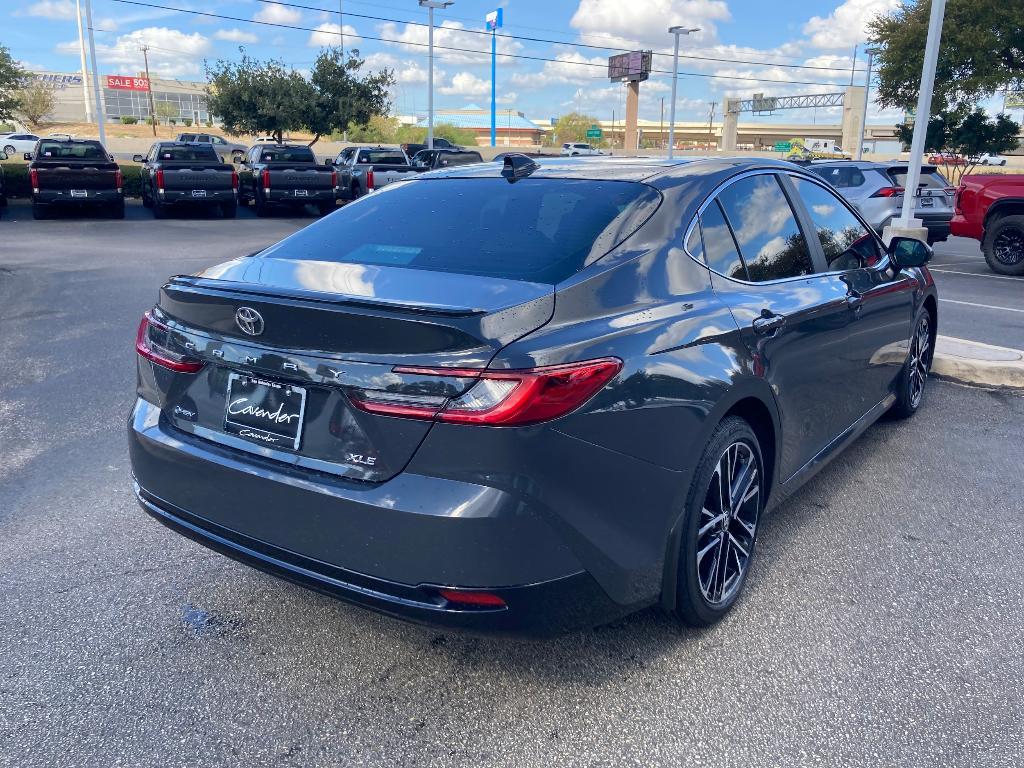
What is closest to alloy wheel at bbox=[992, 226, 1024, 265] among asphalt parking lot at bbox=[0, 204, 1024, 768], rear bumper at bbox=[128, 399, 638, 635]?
asphalt parking lot at bbox=[0, 204, 1024, 768]

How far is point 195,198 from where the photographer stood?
65.4ft

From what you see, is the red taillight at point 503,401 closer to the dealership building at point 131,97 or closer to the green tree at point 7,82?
the green tree at point 7,82

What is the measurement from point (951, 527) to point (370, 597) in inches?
115

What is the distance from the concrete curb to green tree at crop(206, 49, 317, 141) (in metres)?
32.5

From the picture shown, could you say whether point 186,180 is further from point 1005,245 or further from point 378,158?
point 1005,245

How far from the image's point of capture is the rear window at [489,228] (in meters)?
2.90

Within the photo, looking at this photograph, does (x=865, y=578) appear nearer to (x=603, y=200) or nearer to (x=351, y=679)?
(x=603, y=200)

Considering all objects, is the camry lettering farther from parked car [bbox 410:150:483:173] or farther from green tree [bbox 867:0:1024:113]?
green tree [bbox 867:0:1024:113]

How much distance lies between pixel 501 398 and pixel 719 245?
55.8 inches

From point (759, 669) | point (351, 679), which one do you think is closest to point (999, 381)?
point (759, 669)

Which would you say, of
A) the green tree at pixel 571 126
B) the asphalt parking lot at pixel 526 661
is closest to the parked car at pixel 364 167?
the asphalt parking lot at pixel 526 661

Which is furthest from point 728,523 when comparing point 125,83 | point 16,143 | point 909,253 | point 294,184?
point 125,83

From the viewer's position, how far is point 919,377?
574 cm

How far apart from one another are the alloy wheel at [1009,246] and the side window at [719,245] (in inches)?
469
